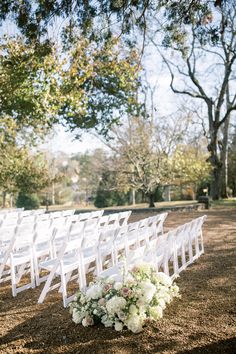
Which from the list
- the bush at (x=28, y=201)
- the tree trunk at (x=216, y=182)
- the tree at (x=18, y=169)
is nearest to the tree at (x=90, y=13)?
the tree at (x=18, y=169)

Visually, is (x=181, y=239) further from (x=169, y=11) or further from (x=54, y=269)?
(x=169, y=11)

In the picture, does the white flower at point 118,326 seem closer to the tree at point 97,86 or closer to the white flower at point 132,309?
the white flower at point 132,309

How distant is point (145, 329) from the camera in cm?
355

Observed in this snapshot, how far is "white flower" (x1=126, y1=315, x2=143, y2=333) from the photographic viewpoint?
3406 millimetres

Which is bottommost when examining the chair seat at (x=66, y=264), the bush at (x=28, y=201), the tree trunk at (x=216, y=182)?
the chair seat at (x=66, y=264)

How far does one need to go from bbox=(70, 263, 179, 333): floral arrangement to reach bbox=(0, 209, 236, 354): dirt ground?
106mm

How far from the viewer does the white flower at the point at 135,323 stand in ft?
11.2

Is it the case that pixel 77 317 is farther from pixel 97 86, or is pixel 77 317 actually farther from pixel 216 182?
pixel 216 182

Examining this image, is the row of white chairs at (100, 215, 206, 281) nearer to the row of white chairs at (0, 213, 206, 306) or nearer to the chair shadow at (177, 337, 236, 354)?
the row of white chairs at (0, 213, 206, 306)

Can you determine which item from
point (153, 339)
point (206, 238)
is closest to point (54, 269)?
point (153, 339)

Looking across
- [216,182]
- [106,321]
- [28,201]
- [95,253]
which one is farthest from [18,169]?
[106,321]

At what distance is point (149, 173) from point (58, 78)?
8576 mm

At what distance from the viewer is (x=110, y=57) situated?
38.2 ft

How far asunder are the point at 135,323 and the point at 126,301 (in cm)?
22
